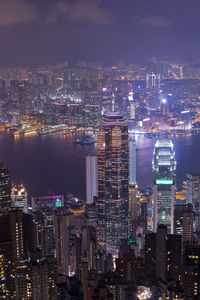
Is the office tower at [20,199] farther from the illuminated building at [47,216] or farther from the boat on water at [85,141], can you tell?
the boat on water at [85,141]

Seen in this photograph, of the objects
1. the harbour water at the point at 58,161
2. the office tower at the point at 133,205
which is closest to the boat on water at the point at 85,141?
the harbour water at the point at 58,161

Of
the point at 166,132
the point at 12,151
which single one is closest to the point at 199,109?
the point at 166,132

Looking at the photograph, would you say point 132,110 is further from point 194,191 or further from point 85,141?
point 194,191

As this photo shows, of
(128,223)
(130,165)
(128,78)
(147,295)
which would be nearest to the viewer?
(147,295)

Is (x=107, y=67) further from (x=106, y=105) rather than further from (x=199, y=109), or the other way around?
(x=199, y=109)

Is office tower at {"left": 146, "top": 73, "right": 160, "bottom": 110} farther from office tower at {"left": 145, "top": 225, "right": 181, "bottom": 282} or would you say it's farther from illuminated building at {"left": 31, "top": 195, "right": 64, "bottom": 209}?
office tower at {"left": 145, "top": 225, "right": 181, "bottom": 282}

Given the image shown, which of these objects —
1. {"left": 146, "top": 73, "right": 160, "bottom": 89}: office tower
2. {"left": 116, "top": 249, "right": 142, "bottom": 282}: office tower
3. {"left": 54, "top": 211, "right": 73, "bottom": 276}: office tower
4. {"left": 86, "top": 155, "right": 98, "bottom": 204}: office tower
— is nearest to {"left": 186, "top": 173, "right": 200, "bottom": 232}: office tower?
{"left": 86, "top": 155, "right": 98, "bottom": 204}: office tower
